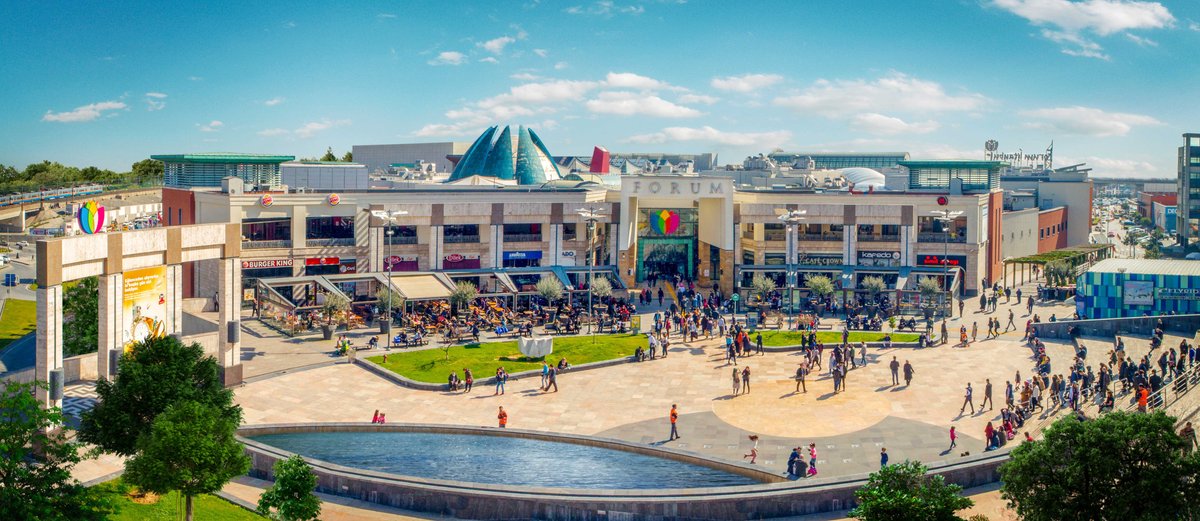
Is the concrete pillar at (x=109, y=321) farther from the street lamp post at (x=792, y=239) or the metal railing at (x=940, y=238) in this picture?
the metal railing at (x=940, y=238)

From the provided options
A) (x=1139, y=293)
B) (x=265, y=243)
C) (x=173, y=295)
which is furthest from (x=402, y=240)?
(x=1139, y=293)

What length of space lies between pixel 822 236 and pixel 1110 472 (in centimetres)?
5211

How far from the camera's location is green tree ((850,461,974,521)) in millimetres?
20734

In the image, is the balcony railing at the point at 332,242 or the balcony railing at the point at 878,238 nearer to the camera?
the balcony railing at the point at 332,242

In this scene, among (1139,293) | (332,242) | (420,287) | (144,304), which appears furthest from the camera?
(332,242)

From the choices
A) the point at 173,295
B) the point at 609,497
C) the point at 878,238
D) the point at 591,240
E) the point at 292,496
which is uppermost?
the point at 878,238

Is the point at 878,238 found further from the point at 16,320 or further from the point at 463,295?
the point at 16,320

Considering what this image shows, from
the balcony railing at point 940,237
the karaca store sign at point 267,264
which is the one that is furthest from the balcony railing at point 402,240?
the balcony railing at point 940,237

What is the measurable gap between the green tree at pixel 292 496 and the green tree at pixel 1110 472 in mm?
15874

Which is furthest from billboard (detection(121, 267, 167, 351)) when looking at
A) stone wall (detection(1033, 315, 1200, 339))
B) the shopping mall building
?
stone wall (detection(1033, 315, 1200, 339))

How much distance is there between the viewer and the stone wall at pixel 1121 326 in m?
52.8

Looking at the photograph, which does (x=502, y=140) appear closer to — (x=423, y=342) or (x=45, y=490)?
(x=423, y=342)

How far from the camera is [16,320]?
6519cm

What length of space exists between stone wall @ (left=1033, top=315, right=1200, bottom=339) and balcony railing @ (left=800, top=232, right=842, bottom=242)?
19576 mm
